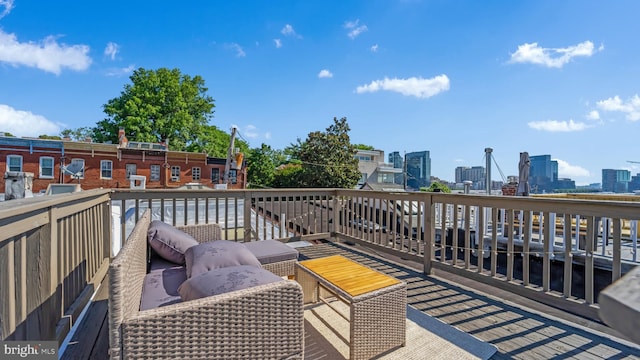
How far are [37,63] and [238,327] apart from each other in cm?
3416

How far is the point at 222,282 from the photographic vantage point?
1.47 metres

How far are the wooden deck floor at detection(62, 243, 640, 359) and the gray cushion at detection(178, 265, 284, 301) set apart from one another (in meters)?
0.80

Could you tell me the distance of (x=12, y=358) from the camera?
132 centimetres

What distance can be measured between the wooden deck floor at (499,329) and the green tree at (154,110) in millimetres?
24060

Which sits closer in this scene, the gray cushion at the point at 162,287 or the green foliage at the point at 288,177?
the gray cushion at the point at 162,287

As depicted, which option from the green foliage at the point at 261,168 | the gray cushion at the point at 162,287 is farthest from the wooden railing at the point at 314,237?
the green foliage at the point at 261,168

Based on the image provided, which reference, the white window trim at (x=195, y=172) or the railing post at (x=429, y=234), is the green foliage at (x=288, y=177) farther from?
the railing post at (x=429, y=234)

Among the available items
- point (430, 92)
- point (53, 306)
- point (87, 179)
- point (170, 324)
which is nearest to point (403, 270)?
point (170, 324)

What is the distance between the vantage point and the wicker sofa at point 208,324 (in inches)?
43.3

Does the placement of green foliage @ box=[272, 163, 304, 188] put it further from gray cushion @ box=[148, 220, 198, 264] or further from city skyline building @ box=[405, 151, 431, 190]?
city skyline building @ box=[405, 151, 431, 190]

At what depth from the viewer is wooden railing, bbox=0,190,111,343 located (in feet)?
4.19

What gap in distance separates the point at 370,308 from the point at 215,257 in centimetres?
108

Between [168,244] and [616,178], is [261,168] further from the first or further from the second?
[616,178]

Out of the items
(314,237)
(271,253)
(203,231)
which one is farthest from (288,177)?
(271,253)
